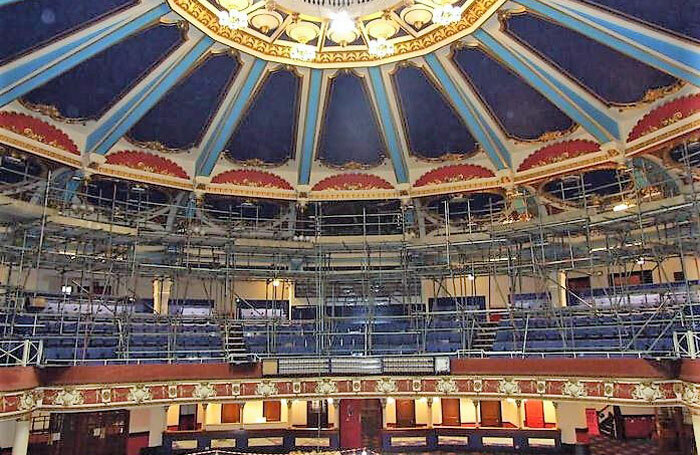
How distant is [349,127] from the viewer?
19.4 meters

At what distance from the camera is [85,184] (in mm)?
18125

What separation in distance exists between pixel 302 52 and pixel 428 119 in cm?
497

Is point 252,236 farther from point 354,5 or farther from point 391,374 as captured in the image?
point 354,5

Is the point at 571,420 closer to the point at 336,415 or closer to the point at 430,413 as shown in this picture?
the point at 430,413

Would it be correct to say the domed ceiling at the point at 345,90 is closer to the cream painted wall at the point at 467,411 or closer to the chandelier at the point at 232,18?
the chandelier at the point at 232,18

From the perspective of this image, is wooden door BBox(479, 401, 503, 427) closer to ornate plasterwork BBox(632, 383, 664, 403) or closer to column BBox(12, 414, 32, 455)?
ornate plasterwork BBox(632, 383, 664, 403)

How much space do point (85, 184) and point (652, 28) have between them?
17342 mm

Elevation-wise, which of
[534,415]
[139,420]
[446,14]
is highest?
[446,14]

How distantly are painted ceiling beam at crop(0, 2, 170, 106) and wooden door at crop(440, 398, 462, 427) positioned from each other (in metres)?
16.0

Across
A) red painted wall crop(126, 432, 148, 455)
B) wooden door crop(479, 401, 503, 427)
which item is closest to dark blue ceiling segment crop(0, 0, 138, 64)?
red painted wall crop(126, 432, 148, 455)

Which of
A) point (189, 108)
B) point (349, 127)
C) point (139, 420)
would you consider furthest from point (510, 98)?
point (139, 420)

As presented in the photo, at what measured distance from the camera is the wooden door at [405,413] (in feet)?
66.0

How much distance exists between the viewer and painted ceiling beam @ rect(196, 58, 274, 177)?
17.2m

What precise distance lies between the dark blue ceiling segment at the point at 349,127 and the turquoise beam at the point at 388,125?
1.09 ft
